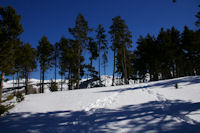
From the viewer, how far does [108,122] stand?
11.5 ft

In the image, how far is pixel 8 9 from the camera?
1119 cm

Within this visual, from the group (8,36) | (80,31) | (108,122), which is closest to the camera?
(108,122)

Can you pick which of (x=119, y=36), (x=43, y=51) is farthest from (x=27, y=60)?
(x=119, y=36)

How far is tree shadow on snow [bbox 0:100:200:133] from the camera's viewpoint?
9.93 ft

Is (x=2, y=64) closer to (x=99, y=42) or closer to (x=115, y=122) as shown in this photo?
(x=115, y=122)

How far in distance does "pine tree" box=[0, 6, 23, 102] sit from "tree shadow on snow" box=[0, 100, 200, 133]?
8277 mm

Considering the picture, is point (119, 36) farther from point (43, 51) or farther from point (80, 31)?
point (43, 51)

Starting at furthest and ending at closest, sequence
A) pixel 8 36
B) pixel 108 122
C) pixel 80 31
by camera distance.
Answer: pixel 80 31
pixel 8 36
pixel 108 122

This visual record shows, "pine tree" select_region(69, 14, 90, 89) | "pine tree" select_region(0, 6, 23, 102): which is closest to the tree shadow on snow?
"pine tree" select_region(0, 6, 23, 102)

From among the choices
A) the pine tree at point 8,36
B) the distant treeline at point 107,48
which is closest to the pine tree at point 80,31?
the distant treeline at point 107,48

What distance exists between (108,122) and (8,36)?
1278cm

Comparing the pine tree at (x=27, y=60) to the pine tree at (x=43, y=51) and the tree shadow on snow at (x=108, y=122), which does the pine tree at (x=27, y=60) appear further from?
the tree shadow on snow at (x=108, y=122)

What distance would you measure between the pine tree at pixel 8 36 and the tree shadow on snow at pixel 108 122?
8277 mm

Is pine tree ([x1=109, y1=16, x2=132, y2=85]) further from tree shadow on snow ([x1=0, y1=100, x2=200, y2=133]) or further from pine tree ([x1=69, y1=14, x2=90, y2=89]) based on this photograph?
tree shadow on snow ([x1=0, y1=100, x2=200, y2=133])
